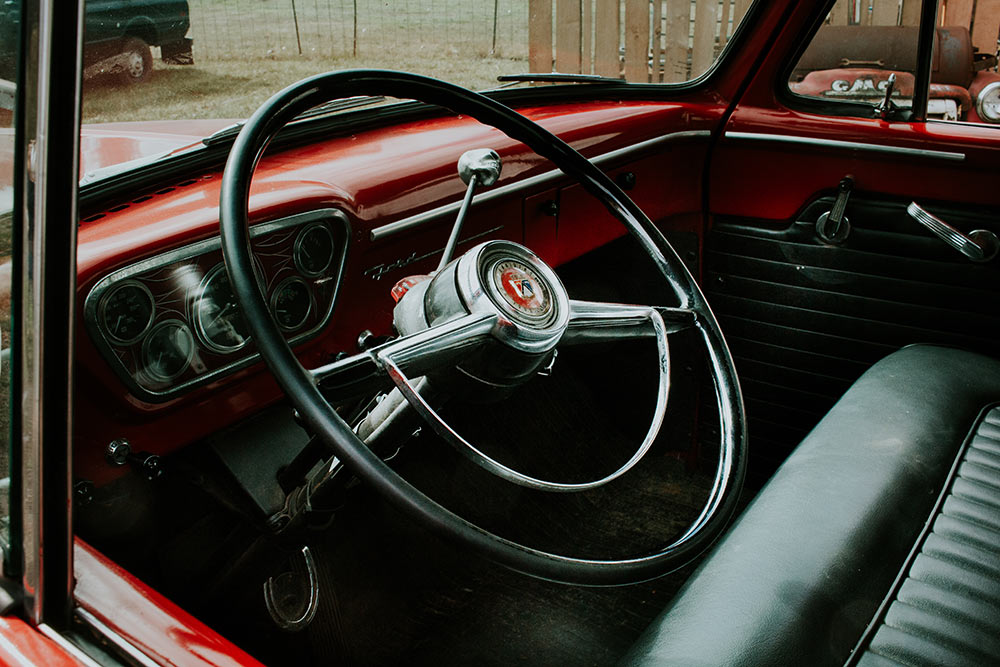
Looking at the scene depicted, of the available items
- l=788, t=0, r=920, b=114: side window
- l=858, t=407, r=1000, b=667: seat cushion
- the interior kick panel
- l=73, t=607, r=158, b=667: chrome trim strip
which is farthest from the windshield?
l=858, t=407, r=1000, b=667: seat cushion

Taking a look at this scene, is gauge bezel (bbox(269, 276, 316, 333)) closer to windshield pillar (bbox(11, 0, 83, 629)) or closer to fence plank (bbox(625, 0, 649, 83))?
windshield pillar (bbox(11, 0, 83, 629))

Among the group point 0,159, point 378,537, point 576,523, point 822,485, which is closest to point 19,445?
point 0,159

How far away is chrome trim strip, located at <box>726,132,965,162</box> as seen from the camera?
1.99m

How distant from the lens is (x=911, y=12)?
6.61ft

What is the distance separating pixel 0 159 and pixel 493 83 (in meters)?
1.50

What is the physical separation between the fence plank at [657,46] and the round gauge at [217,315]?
54.0 inches

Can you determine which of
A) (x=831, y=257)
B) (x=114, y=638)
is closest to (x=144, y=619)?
(x=114, y=638)

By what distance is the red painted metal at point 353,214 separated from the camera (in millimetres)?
1231

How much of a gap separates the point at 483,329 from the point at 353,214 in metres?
0.57

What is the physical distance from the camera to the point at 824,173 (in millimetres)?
2168

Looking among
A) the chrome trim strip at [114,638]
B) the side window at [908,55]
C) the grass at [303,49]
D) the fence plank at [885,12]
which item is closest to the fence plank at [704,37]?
the side window at [908,55]

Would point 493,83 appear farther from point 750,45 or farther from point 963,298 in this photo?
point 963,298

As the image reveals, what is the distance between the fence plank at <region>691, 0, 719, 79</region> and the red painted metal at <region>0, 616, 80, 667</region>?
2019 mm

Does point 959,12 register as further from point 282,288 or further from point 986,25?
point 282,288
